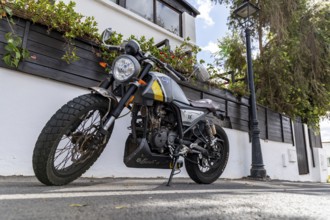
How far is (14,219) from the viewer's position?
0.91 metres

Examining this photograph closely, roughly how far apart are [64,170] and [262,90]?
22.8 ft

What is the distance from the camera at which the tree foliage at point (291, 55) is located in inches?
289

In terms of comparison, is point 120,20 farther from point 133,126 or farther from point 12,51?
point 133,126

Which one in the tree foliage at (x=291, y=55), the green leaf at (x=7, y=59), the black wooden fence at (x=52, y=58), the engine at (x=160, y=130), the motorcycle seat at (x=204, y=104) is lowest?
the engine at (x=160, y=130)

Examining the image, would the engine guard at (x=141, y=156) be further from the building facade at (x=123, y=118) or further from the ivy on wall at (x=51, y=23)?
the ivy on wall at (x=51, y=23)

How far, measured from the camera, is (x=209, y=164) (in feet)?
11.0

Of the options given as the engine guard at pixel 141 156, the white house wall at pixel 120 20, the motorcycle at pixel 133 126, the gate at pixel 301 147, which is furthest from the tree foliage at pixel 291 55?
the engine guard at pixel 141 156

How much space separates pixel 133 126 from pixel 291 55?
6.62m

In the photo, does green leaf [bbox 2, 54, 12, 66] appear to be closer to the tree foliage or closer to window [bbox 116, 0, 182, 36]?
window [bbox 116, 0, 182, 36]

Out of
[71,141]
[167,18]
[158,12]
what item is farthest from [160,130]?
[167,18]

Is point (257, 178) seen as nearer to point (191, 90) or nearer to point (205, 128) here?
point (191, 90)

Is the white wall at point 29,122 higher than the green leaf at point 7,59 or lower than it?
lower

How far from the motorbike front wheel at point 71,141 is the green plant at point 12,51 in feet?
3.99

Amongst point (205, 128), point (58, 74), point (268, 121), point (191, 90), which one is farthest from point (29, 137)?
point (268, 121)
